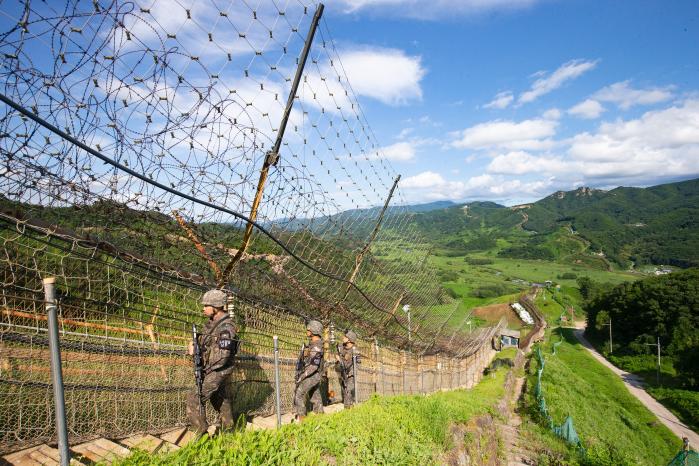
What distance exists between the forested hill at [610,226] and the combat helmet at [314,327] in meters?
58.7

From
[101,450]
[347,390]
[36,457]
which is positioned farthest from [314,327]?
[36,457]

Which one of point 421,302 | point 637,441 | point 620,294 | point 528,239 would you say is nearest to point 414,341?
point 421,302

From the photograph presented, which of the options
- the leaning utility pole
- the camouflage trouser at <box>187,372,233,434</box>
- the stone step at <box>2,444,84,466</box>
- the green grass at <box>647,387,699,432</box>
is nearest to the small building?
the green grass at <box>647,387,699,432</box>

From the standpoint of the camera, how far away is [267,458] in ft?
8.98

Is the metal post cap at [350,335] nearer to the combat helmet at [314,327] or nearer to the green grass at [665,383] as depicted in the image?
the combat helmet at [314,327]

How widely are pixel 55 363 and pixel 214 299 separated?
177cm

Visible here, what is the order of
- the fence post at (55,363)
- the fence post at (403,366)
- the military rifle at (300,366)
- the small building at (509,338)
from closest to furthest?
1. the fence post at (55,363)
2. the military rifle at (300,366)
3. the fence post at (403,366)
4. the small building at (509,338)

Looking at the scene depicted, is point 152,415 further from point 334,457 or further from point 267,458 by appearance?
point 334,457

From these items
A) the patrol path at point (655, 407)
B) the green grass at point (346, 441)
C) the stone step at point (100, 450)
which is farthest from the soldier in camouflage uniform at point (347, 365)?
the patrol path at point (655, 407)

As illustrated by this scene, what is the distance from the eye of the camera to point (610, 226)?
441ft

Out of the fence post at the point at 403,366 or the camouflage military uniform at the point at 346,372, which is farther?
the fence post at the point at 403,366

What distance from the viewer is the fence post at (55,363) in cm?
175

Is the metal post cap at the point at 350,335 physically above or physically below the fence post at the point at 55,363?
below

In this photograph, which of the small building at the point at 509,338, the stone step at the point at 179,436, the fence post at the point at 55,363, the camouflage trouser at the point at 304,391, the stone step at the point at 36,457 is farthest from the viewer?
the small building at the point at 509,338
